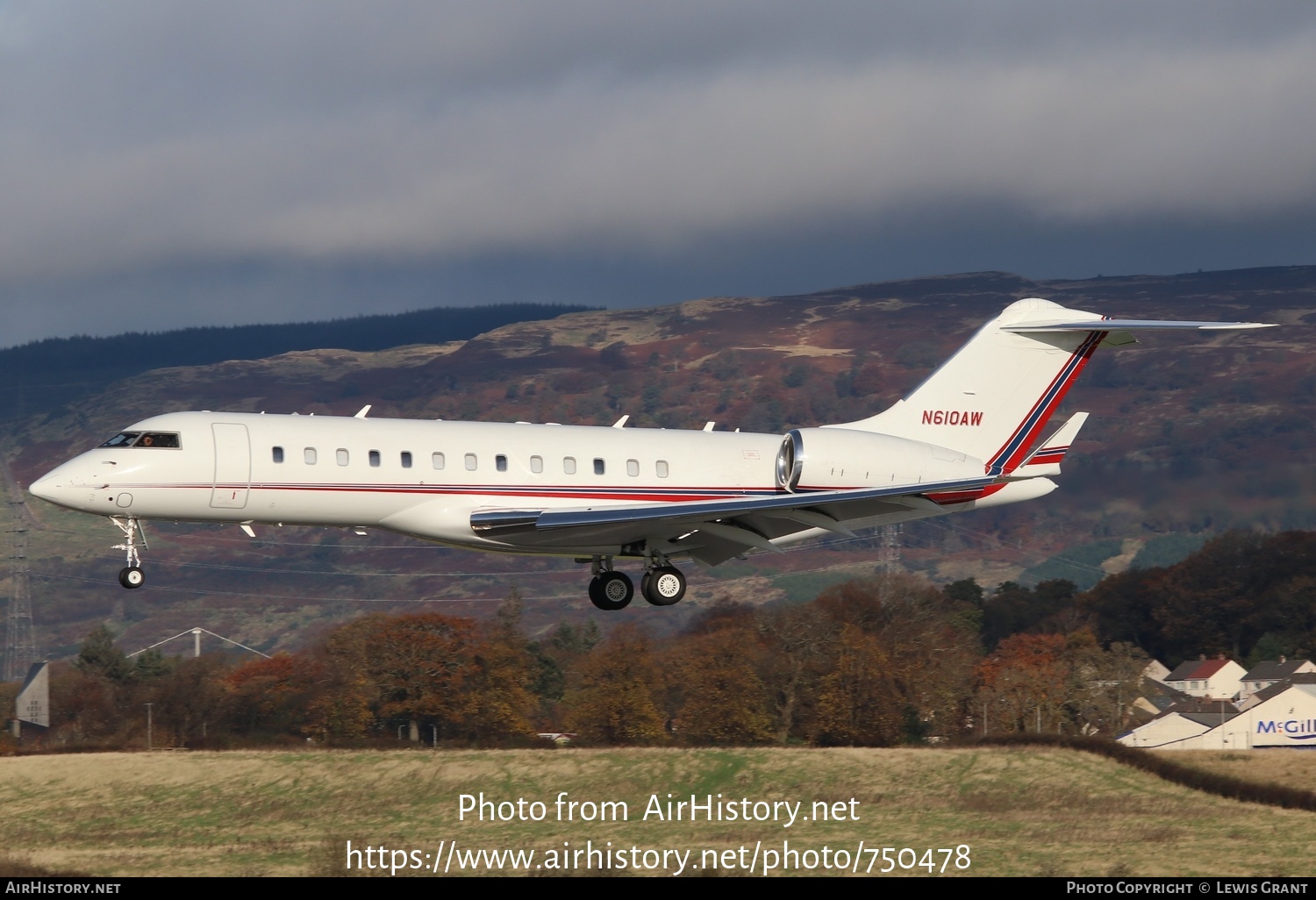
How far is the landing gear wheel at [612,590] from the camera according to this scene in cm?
2869

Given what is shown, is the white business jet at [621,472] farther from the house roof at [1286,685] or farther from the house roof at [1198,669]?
the house roof at [1198,669]

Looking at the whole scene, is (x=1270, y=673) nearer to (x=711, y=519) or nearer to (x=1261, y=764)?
(x=1261, y=764)

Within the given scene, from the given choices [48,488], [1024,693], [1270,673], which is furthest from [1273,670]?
[48,488]

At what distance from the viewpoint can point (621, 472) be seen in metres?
27.7

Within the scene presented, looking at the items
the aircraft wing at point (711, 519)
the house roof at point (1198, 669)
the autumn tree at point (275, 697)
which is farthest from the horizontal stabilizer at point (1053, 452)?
the house roof at point (1198, 669)

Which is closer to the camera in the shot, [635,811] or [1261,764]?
[635,811]

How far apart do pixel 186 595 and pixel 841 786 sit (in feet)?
393

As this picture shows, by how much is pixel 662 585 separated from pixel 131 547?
29.1 feet

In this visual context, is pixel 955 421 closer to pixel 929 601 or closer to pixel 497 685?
pixel 497 685

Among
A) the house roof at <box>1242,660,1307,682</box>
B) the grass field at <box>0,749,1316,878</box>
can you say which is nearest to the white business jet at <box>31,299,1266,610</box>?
the grass field at <box>0,749,1316,878</box>

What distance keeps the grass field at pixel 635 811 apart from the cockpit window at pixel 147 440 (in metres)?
10.7

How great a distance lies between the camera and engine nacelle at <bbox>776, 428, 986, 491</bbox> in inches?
1116

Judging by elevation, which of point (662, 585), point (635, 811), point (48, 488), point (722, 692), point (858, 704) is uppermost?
point (48, 488)
